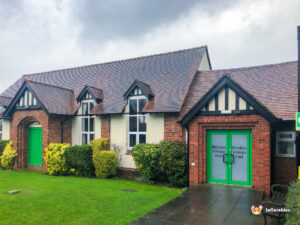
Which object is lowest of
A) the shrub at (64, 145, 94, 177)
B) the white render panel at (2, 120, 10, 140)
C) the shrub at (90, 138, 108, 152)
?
the shrub at (64, 145, 94, 177)

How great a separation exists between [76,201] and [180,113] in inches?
254

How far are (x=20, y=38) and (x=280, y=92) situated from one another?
67.8 ft

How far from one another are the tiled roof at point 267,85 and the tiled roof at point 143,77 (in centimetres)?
61

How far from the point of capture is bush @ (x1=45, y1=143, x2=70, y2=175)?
13.7 metres

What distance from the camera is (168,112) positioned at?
1223 centimetres

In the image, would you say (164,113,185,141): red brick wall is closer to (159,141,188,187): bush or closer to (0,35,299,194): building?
(0,35,299,194): building

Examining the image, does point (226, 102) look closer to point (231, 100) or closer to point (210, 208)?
point (231, 100)

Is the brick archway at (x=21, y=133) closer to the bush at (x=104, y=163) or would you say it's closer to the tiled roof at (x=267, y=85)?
the bush at (x=104, y=163)

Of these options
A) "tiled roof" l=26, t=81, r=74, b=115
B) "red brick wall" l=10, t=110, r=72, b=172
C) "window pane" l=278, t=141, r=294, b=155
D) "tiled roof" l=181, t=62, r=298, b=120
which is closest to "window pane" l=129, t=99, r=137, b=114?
"tiled roof" l=181, t=62, r=298, b=120

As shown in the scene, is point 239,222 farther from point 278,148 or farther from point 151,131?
point 151,131

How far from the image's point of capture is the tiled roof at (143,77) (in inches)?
524

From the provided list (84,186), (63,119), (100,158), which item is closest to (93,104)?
(63,119)

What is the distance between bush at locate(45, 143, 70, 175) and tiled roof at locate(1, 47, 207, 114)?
2435 mm

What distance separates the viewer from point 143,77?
51.1 ft
